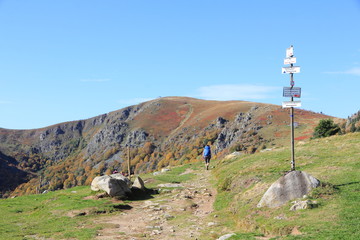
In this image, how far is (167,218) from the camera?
19.8 metres

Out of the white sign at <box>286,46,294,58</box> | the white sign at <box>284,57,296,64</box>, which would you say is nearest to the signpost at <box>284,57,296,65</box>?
the white sign at <box>284,57,296,64</box>

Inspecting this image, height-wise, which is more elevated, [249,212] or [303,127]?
[303,127]

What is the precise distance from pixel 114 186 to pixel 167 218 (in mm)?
7215

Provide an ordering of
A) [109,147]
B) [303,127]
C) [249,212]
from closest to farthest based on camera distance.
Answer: [249,212] < [303,127] < [109,147]

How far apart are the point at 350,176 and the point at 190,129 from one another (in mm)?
141144

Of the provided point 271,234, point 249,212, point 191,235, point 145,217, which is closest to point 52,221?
point 145,217

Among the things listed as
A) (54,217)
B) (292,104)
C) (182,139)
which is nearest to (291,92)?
(292,104)

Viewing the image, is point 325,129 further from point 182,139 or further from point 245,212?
point 182,139

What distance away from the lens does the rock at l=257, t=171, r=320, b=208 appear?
661 inches

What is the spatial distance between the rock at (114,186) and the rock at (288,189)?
11896 mm

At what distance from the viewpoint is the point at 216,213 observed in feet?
64.6

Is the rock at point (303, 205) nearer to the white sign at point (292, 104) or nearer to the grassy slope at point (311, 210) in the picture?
the grassy slope at point (311, 210)

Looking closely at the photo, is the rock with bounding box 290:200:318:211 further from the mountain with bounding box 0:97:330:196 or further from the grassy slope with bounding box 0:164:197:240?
the mountain with bounding box 0:97:330:196

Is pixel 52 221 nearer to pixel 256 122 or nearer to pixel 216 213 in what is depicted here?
pixel 216 213
